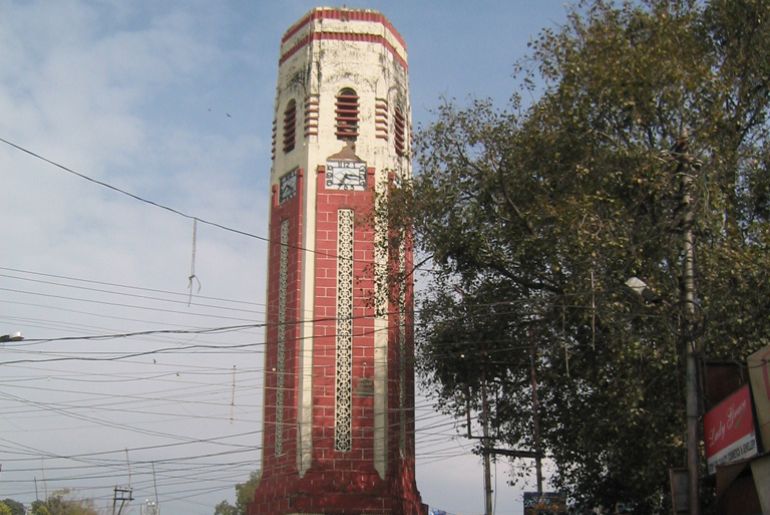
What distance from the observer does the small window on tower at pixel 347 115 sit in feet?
100

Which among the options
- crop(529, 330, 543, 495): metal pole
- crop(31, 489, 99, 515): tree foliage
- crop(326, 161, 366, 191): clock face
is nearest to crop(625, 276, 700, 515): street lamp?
crop(529, 330, 543, 495): metal pole

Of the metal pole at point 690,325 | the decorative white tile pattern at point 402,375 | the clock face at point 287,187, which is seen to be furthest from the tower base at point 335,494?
the metal pole at point 690,325

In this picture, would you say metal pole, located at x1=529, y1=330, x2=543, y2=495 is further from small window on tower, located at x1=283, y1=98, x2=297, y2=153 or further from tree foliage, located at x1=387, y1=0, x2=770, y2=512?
Answer: small window on tower, located at x1=283, y1=98, x2=297, y2=153

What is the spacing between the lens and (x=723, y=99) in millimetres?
18922

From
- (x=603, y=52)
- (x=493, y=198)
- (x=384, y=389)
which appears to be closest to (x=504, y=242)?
(x=493, y=198)

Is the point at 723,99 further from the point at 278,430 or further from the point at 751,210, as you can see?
the point at 278,430

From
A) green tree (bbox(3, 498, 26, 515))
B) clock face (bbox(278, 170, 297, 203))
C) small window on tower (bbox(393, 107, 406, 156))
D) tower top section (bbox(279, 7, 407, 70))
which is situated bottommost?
green tree (bbox(3, 498, 26, 515))

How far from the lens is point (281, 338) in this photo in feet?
96.1

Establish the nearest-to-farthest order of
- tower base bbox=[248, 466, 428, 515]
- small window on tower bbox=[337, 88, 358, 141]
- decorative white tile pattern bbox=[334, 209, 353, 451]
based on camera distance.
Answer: tower base bbox=[248, 466, 428, 515], decorative white tile pattern bbox=[334, 209, 353, 451], small window on tower bbox=[337, 88, 358, 141]

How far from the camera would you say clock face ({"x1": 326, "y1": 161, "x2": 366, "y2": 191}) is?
2998cm

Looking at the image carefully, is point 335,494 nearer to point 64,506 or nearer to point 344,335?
point 344,335

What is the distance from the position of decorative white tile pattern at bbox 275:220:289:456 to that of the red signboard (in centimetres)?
1487

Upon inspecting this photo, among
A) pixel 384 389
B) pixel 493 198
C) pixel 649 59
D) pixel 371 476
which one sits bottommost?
pixel 371 476

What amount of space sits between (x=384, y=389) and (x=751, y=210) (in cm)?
1213
